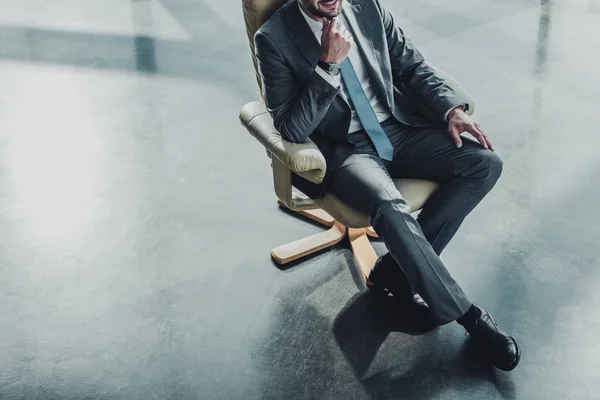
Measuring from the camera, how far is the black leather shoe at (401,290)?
271 cm

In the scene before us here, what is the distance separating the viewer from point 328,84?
2.49 m

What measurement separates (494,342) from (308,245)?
0.82 meters

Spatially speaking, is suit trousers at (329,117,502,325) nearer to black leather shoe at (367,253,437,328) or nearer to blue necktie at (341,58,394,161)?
blue necktie at (341,58,394,161)

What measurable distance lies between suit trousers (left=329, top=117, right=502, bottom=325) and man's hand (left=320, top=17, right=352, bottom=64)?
0.31m

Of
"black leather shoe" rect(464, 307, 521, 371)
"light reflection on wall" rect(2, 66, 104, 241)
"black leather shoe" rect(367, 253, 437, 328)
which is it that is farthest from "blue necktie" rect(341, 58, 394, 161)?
"light reflection on wall" rect(2, 66, 104, 241)

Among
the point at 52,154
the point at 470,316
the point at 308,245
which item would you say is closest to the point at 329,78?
the point at 308,245

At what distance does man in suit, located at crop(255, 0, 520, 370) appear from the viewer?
246 centimetres

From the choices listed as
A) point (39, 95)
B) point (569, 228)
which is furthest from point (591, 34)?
point (39, 95)

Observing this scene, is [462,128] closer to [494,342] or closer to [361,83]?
[361,83]

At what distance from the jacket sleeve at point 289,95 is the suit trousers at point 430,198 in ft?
0.67

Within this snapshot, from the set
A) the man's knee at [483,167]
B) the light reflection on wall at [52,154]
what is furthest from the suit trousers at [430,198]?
the light reflection on wall at [52,154]

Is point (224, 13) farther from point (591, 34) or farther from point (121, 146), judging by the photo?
point (591, 34)

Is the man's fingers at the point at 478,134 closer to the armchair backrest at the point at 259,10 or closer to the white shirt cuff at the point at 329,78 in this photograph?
the white shirt cuff at the point at 329,78

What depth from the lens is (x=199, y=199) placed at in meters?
3.38
